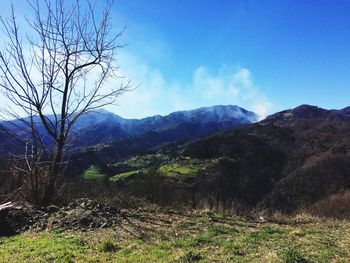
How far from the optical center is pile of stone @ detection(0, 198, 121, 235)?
10273 millimetres

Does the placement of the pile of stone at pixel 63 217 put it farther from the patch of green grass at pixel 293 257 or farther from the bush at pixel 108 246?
the patch of green grass at pixel 293 257

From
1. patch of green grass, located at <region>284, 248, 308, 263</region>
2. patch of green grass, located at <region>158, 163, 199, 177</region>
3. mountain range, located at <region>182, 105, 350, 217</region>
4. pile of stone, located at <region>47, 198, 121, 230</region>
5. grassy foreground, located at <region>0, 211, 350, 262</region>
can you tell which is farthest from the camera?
patch of green grass, located at <region>158, 163, 199, 177</region>

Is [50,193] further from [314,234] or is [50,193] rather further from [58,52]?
[314,234]

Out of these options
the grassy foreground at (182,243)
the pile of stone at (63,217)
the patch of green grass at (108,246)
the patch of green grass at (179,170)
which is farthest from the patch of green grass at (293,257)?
the patch of green grass at (179,170)

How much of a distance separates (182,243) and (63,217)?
12.5 feet

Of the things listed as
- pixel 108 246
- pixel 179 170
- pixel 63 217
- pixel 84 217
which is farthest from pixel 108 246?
pixel 179 170

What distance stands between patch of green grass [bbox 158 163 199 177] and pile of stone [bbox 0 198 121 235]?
8447 cm

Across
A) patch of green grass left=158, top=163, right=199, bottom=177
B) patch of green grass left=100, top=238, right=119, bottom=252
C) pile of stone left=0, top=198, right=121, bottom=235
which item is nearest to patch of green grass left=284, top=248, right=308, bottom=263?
patch of green grass left=100, top=238, right=119, bottom=252

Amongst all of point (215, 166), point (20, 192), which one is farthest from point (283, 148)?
point (20, 192)

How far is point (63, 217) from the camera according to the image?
1076 centimetres

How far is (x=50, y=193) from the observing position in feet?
44.7

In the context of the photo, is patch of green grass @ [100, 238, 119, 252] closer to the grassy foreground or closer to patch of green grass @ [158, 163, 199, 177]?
the grassy foreground

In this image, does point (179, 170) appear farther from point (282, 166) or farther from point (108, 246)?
point (108, 246)

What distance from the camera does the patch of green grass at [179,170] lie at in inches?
3903
